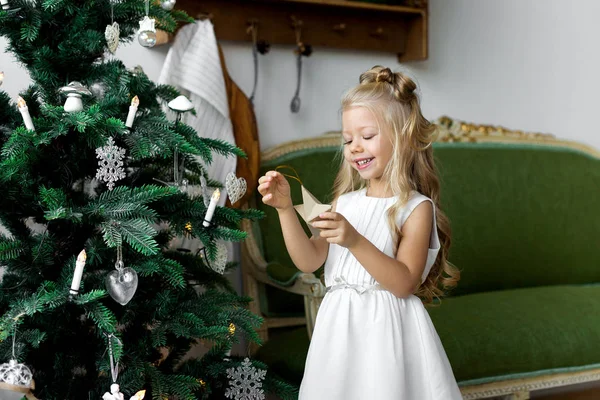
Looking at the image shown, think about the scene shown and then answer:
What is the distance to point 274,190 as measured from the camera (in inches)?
59.6

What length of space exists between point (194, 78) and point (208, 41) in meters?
0.16

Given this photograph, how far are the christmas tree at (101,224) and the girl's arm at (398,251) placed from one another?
36cm

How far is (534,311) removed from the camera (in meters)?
2.37

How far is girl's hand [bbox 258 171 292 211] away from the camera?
149cm

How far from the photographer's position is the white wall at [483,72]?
9.32ft

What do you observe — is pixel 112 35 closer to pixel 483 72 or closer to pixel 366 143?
pixel 366 143

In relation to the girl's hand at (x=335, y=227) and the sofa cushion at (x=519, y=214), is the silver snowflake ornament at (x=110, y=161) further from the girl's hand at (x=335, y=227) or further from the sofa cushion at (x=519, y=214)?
the sofa cushion at (x=519, y=214)

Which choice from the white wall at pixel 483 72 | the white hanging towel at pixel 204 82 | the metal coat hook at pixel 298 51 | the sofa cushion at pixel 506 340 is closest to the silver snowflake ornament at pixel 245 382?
the sofa cushion at pixel 506 340

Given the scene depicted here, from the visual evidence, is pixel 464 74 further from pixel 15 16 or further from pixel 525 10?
pixel 15 16

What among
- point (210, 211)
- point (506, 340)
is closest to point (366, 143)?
point (210, 211)

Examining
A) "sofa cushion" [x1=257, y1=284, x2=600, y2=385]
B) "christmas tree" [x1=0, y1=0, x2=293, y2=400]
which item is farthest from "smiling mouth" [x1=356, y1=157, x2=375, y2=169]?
"sofa cushion" [x1=257, y1=284, x2=600, y2=385]

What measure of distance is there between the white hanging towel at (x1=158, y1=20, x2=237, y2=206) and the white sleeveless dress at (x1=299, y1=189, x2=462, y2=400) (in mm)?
861

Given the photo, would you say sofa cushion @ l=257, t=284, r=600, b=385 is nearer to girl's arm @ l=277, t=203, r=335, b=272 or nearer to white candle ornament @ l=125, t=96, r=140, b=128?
girl's arm @ l=277, t=203, r=335, b=272

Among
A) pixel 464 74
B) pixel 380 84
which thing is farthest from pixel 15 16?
pixel 464 74
